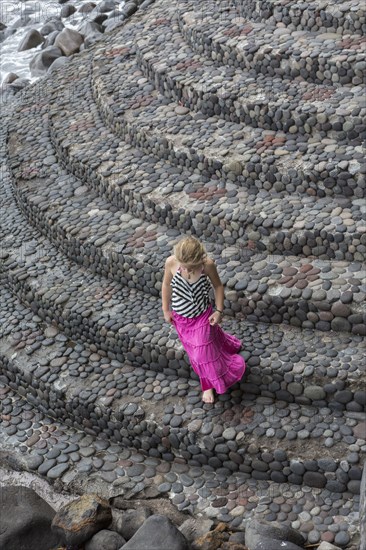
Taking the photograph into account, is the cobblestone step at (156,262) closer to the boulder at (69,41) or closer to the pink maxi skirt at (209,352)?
the pink maxi skirt at (209,352)

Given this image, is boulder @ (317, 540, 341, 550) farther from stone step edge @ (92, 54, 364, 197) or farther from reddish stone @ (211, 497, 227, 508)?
stone step edge @ (92, 54, 364, 197)

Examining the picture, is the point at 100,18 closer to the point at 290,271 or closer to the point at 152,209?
the point at 152,209

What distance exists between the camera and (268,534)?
662cm

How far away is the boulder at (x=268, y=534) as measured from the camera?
658 cm

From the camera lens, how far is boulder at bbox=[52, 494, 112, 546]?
7.03 metres

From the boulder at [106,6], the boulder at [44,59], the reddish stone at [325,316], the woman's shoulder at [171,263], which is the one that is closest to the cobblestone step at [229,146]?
the reddish stone at [325,316]

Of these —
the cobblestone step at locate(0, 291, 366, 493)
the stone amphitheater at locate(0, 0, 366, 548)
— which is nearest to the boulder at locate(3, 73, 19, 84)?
the stone amphitheater at locate(0, 0, 366, 548)

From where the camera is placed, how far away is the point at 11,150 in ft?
35.5

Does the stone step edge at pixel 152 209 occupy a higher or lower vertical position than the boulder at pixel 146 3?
lower

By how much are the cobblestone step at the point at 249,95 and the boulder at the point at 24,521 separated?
3.83 m

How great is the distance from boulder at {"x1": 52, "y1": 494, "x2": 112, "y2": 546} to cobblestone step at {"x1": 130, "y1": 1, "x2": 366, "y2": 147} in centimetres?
368

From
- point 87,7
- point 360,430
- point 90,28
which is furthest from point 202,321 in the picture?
point 87,7

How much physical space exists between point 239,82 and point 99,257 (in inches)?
86.4

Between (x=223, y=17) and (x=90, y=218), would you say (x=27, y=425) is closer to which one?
(x=90, y=218)
